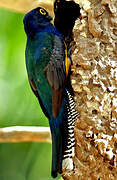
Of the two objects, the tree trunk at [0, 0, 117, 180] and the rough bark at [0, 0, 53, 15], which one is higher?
the rough bark at [0, 0, 53, 15]

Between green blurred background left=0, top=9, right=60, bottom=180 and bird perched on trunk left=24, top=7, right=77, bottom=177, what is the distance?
3467 millimetres

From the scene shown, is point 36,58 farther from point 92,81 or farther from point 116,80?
point 116,80

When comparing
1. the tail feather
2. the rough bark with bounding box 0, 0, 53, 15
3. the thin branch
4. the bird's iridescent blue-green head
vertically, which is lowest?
the thin branch

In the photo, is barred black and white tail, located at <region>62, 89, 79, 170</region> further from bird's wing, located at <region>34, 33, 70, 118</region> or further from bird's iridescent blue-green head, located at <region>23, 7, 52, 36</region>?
bird's iridescent blue-green head, located at <region>23, 7, 52, 36</region>

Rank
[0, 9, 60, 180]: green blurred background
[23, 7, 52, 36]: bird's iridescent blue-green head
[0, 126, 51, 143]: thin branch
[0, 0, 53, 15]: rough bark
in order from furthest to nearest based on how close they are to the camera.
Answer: [0, 9, 60, 180]: green blurred background < [0, 0, 53, 15]: rough bark < [0, 126, 51, 143]: thin branch < [23, 7, 52, 36]: bird's iridescent blue-green head

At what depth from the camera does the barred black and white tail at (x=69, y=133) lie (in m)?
2.45

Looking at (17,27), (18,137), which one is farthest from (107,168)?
(17,27)

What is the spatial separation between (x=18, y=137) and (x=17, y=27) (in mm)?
2865

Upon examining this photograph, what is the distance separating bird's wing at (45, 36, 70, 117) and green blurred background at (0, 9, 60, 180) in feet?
11.6

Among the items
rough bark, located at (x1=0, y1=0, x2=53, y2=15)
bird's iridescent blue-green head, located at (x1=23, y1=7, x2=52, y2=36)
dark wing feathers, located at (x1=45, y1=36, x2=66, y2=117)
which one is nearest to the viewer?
dark wing feathers, located at (x1=45, y1=36, x2=66, y2=117)

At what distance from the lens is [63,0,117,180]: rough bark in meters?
2.39

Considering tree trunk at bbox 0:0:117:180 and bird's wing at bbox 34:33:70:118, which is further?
bird's wing at bbox 34:33:70:118

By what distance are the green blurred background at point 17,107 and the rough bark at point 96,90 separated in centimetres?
360

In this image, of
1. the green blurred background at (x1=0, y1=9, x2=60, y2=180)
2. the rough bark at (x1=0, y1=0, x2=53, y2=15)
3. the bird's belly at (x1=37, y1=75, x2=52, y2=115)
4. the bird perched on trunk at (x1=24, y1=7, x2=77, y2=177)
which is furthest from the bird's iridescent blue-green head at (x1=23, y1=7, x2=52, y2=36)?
the green blurred background at (x1=0, y1=9, x2=60, y2=180)
